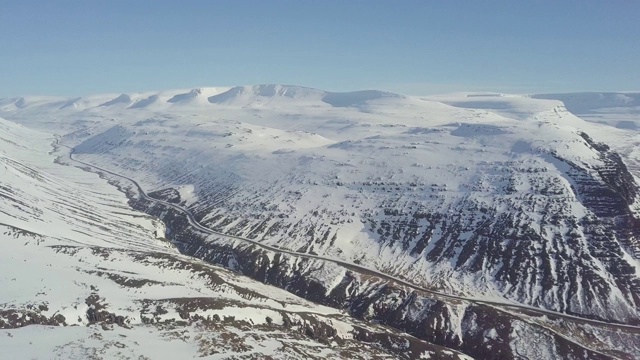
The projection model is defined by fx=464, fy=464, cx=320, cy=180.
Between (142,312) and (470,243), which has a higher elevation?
(142,312)

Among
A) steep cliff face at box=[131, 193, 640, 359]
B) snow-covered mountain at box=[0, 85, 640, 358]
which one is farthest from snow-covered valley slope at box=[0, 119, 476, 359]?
snow-covered mountain at box=[0, 85, 640, 358]

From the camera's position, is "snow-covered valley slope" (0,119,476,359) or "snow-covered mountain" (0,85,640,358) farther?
"snow-covered mountain" (0,85,640,358)

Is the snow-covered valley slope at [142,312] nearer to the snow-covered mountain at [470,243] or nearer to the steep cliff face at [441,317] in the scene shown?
the steep cliff face at [441,317]

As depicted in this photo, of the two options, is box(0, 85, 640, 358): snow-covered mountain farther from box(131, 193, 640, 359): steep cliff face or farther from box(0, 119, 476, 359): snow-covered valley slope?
box(0, 119, 476, 359): snow-covered valley slope

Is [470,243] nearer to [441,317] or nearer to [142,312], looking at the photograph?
[441,317]

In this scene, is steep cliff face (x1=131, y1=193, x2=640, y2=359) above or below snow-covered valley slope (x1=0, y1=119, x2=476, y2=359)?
below

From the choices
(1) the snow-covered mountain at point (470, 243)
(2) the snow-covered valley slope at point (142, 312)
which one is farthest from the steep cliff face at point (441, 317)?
(2) the snow-covered valley slope at point (142, 312)

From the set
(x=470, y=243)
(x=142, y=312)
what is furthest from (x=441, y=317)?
(x=142, y=312)

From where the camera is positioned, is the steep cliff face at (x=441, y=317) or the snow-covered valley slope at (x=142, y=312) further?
the steep cliff face at (x=441, y=317)
